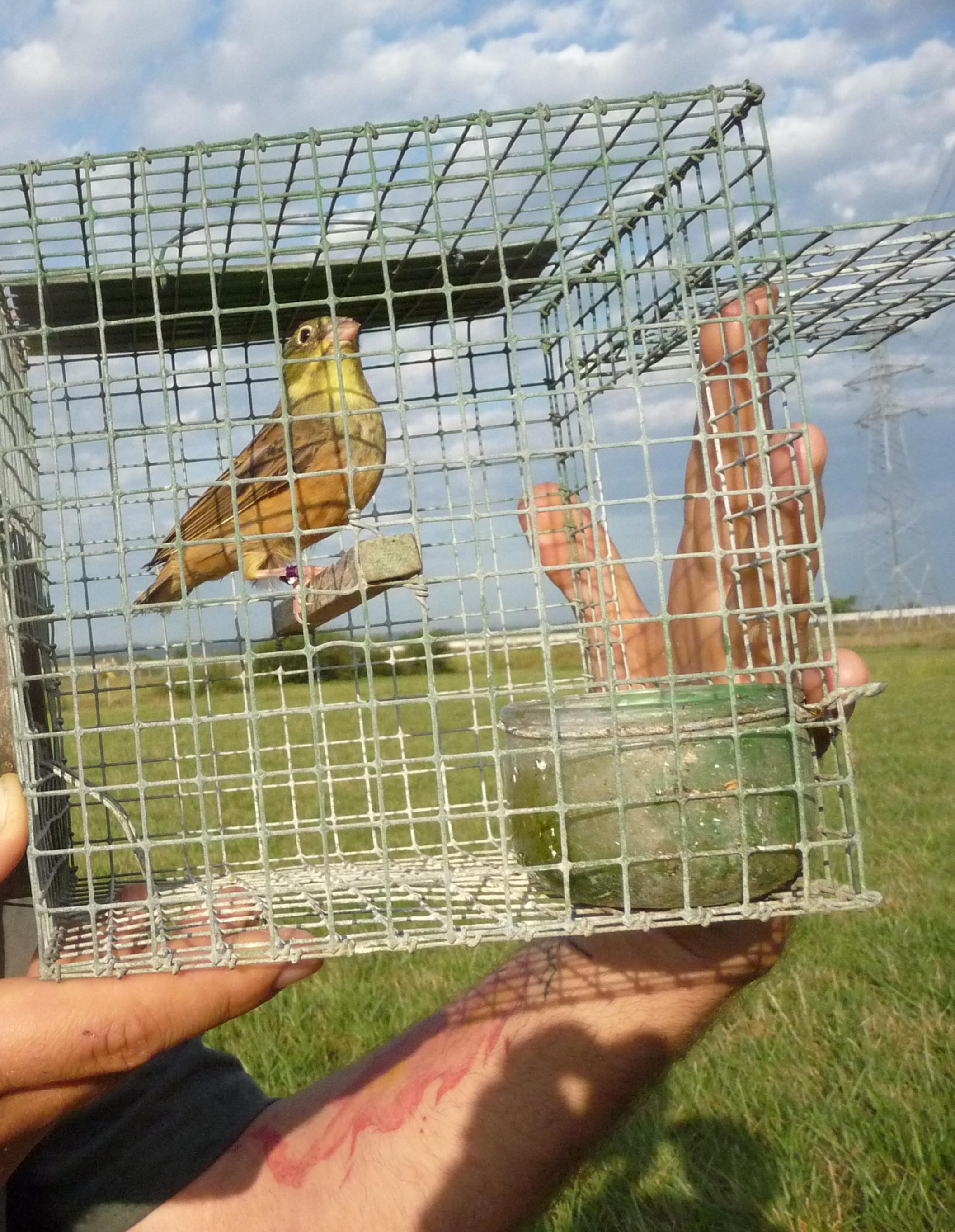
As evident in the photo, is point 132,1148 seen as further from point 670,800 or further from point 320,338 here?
point 320,338

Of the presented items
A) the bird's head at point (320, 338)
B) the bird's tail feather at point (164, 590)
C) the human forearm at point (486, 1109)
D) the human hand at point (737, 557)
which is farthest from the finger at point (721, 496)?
the bird's tail feather at point (164, 590)

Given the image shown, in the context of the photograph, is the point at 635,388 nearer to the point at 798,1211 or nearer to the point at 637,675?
the point at 637,675

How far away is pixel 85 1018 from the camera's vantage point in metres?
1.86

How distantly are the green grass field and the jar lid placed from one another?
4.64 feet

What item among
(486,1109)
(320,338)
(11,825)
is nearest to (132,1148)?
(486,1109)

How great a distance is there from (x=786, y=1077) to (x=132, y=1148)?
7.65 ft

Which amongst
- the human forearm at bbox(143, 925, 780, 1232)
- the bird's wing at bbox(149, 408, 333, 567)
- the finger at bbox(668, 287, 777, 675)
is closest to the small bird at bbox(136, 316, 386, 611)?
the bird's wing at bbox(149, 408, 333, 567)

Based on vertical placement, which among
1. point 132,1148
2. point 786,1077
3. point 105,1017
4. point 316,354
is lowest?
point 786,1077

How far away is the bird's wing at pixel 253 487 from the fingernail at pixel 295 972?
1145mm

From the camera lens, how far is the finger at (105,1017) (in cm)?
185

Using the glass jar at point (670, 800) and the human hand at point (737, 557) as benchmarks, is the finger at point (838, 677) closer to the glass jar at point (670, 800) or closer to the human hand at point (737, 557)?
the human hand at point (737, 557)

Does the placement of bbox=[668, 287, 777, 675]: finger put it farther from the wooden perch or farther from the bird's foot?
the bird's foot

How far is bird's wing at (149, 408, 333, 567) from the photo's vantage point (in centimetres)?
286

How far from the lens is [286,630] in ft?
9.40
